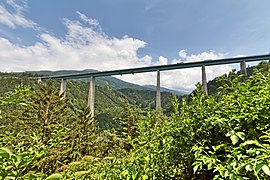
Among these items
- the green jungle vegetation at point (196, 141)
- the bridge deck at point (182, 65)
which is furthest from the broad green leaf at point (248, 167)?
the bridge deck at point (182, 65)

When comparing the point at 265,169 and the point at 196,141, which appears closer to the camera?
the point at 265,169

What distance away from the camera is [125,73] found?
25.0 meters

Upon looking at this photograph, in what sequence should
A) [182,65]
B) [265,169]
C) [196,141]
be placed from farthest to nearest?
[182,65] → [196,141] → [265,169]

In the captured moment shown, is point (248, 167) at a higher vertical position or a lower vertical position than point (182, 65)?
lower

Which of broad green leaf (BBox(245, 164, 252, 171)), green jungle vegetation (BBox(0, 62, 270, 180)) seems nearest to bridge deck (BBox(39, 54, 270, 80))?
green jungle vegetation (BBox(0, 62, 270, 180))

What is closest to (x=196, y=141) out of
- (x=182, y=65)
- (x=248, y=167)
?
(x=248, y=167)

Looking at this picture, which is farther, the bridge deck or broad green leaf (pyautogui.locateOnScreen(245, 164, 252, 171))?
the bridge deck

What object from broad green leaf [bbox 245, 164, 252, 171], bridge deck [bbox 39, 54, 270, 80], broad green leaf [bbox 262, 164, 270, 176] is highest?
bridge deck [bbox 39, 54, 270, 80]

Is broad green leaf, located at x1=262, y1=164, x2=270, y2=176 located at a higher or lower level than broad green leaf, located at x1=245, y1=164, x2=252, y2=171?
higher

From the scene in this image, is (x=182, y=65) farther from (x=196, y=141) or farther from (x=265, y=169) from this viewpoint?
(x=265, y=169)


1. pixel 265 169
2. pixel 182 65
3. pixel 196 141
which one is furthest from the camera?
pixel 182 65

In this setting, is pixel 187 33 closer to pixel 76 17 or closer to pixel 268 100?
pixel 76 17

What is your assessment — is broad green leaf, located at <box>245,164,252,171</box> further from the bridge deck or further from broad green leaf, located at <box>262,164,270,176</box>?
the bridge deck

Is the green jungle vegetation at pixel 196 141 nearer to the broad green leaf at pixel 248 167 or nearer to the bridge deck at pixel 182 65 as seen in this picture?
the broad green leaf at pixel 248 167
